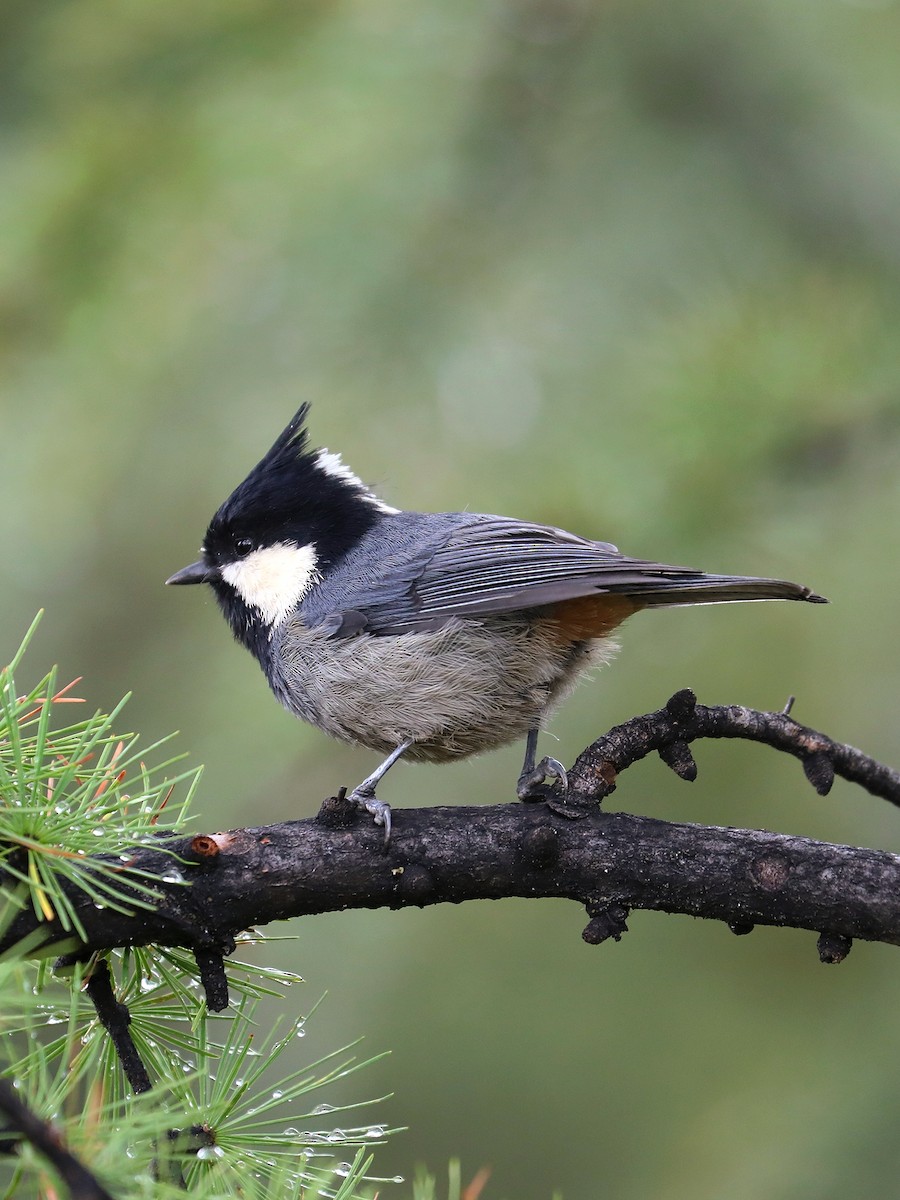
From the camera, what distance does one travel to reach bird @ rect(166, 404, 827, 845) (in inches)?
103

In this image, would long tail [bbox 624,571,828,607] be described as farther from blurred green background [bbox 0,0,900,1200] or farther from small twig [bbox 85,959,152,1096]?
small twig [bbox 85,959,152,1096]

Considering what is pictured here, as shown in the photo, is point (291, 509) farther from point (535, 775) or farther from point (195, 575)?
point (535, 775)

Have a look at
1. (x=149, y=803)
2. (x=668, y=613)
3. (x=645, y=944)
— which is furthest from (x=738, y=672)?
(x=149, y=803)

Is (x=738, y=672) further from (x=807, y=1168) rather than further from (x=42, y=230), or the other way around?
(x=42, y=230)

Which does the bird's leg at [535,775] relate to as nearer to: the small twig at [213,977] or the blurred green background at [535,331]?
the blurred green background at [535,331]

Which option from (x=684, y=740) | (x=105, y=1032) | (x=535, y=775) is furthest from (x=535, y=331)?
(x=105, y=1032)

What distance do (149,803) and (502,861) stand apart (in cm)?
57

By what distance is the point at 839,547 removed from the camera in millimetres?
2934

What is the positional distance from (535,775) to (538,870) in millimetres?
760

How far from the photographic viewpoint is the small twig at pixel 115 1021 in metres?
1.54

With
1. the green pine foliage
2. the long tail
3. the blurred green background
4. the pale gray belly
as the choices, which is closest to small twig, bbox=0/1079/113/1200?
the green pine foliage

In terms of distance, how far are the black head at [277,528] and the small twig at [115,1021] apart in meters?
1.59

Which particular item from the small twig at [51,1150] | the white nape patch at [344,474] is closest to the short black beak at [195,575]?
the white nape patch at [344,474]

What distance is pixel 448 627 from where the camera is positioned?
2752 mm
